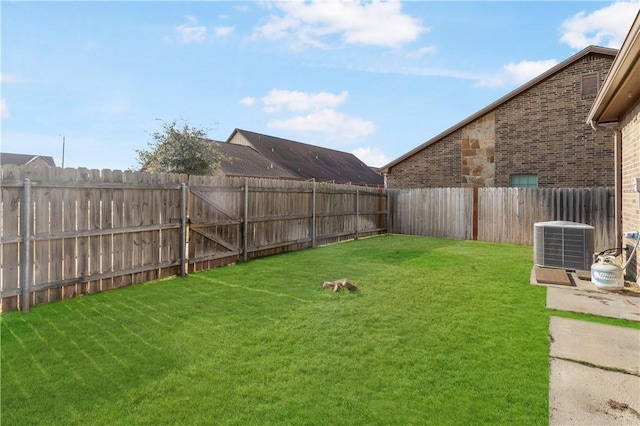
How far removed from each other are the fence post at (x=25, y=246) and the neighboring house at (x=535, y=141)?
46.7 ft

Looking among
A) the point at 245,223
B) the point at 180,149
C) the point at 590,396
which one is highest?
the point at 180,149

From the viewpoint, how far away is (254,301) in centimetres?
504

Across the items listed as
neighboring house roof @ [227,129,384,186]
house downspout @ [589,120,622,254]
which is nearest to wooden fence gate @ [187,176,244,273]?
house downspout @ [589,120,622,254]

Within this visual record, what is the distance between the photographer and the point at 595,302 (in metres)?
5.14

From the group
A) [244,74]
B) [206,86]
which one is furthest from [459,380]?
[206,86]

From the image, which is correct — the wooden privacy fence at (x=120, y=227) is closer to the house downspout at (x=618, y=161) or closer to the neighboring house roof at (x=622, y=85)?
the neighboring house roof at (x=622, y=85)

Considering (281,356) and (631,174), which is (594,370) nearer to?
(281,356)

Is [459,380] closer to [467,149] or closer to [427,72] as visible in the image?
[427,72]

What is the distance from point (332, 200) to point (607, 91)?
768 cm

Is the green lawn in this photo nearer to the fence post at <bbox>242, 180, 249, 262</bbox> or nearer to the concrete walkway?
the concrete walkway

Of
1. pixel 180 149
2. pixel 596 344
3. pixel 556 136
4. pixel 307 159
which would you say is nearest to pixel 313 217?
pixel 596 344

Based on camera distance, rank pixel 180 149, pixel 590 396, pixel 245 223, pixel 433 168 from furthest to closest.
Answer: pixel 180 149 < pixel 433 168 < pixel 245 223 < pixel 590 396

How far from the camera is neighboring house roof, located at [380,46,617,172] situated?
499 inches

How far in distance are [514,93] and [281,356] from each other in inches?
583
